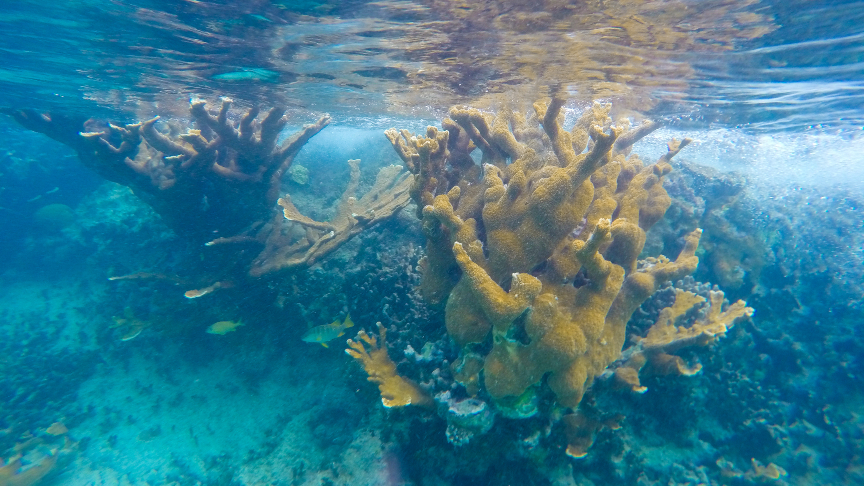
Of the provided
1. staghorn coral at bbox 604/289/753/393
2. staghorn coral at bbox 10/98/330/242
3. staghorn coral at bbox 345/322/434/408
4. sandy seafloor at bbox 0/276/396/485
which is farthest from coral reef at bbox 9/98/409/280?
staghorn coral at bbox 604/289/753/393

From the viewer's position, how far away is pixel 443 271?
4.41 metres

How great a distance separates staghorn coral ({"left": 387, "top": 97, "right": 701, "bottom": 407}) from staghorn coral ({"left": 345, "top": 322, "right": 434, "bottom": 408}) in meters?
1.00

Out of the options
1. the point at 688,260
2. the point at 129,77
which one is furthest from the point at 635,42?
the point at 129,77

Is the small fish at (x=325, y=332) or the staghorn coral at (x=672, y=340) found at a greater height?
the staghorn coral at (x=672, y=340)

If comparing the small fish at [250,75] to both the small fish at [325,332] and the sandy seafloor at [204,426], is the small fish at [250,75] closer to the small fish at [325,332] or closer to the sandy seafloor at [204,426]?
Answer: the sandy seafloor at [204,426]

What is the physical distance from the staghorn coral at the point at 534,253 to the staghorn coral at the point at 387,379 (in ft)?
3.27

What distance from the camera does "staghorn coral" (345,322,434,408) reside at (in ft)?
14.2

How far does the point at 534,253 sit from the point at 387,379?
104 inches

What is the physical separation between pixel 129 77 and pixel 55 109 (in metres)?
9.02

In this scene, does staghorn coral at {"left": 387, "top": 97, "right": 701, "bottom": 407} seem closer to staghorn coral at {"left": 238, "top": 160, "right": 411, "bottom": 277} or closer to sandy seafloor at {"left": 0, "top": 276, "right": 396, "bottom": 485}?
staghorn coral at {"left": 238, "top": 160, "right": 411, "bottom": 277}

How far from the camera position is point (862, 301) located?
788 centimetres

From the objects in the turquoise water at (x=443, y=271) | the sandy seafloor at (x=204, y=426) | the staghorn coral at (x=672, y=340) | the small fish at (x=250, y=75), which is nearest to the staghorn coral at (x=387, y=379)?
the turquoise water at (x=443, y=271)

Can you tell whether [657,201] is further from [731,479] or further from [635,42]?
[731,479]

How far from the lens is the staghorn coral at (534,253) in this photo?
132 inches
